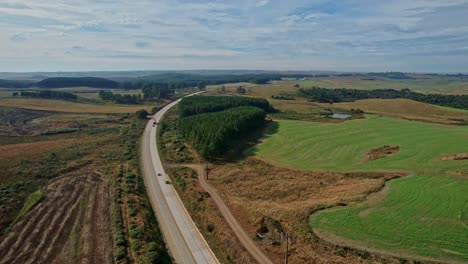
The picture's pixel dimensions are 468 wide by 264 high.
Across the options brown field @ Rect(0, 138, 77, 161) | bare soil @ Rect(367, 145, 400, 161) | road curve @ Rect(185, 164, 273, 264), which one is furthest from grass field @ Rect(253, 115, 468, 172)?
brown field @ Rect(0, 138, 77, 161)

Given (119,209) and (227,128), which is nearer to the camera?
(119,209)

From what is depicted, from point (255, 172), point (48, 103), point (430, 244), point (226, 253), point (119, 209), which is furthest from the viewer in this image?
point (48, 103)

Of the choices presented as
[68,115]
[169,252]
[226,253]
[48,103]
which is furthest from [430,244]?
[48,103]

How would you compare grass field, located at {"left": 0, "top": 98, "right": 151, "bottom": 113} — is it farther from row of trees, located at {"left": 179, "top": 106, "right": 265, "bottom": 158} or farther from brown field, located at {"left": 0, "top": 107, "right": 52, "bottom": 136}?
row of trees, located at {"left": 179, "top": 106, "right": 265, "bottom": 158}

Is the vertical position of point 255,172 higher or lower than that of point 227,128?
lower

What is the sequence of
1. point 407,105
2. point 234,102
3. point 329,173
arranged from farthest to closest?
point 407,105
point 234,102
point 329,173

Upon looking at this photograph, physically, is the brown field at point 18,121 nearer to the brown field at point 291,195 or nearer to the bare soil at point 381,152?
the brown field at point 291,195

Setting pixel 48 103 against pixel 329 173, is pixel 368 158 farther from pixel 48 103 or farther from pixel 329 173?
pixel 48 103
